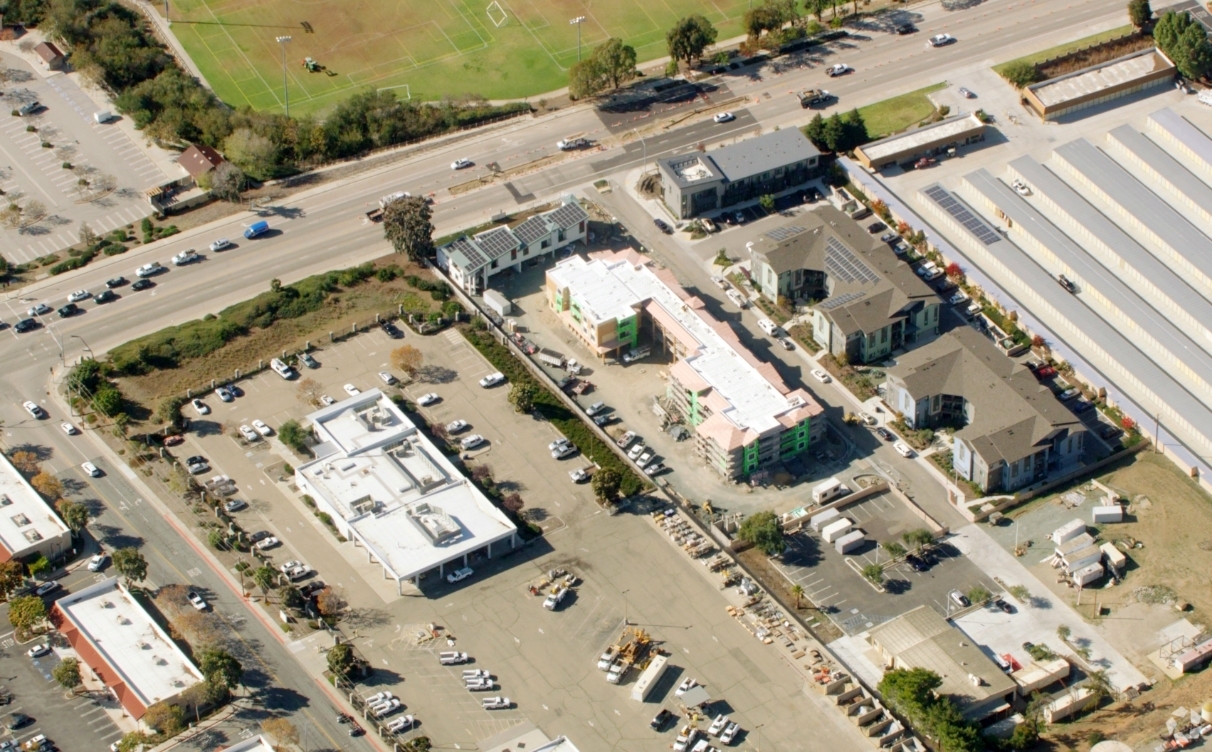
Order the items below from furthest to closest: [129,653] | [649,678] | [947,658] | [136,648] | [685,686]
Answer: [136,648] → [129,653] → [685,686] → [649,678] → [947,658]

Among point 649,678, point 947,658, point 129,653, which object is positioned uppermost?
point 947,658

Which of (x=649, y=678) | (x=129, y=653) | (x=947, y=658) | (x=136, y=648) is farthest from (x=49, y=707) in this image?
(x=947, y=658)

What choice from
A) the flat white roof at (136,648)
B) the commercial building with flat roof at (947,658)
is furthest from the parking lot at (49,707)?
the commercial building with flat roof at (947,658)

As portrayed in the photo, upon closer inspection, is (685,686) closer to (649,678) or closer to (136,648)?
(649,678)

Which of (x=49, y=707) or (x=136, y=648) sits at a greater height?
(x=136, y=648)

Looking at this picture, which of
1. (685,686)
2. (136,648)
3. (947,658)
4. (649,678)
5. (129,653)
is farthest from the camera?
(136,648)

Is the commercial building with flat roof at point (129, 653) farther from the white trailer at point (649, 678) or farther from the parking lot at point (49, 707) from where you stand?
the white trailer at point (649, 678)

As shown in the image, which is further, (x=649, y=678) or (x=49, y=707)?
(x=649, y=678)
